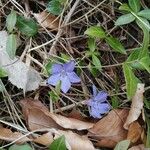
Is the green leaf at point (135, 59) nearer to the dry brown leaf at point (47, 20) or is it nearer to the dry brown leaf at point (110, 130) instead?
the dry brown leaf at point (110, 130)

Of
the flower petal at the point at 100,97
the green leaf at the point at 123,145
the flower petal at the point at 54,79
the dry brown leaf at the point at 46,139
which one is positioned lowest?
the green leaf at the point at 123,145

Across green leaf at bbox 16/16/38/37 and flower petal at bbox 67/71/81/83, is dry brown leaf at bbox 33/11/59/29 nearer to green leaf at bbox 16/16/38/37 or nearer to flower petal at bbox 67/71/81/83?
green leaf at bbox 16/16/38/37

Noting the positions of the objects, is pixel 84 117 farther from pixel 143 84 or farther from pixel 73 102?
pixel 143 84

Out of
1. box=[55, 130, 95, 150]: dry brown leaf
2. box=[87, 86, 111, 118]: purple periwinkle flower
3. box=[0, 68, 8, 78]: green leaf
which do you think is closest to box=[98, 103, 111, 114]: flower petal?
box=[87, 86, 111, 118]: purple periwinkle flower

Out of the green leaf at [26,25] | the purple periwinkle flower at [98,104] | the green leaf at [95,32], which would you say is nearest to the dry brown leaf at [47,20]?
the green leaf at [26,25]

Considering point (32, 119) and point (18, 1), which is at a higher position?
point (18, 1)

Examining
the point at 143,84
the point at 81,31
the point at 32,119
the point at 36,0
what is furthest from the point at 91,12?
the point at 32,119

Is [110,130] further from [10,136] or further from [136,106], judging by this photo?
[10,136]
